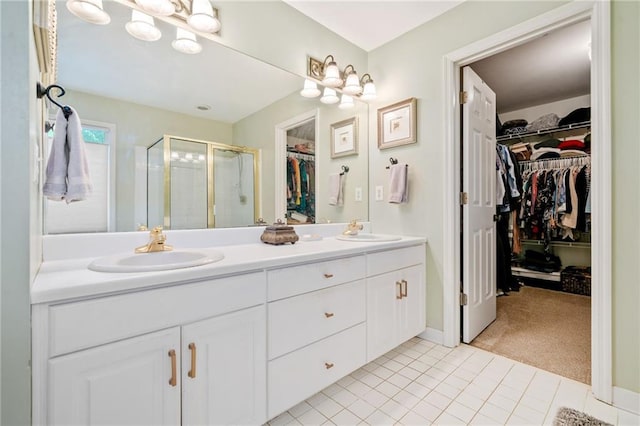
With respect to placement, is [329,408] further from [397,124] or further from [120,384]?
[397,124]

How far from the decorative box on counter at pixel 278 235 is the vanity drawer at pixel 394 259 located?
1.61 ft

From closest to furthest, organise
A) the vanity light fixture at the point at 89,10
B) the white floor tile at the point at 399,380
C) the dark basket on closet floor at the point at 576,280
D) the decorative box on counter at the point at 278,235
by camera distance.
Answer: the vanity light fixture at the point at 89,10 → the white floor tile at the point at 399,380 → the decorative box on counter at the point at 278,235 → the dark basket on closet floor at the point at 576,280

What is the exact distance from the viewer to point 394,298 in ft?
6.14

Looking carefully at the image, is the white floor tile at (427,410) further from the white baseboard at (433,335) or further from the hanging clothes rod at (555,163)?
the hanging clothes rod at (555,163)

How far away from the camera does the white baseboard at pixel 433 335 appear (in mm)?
2104

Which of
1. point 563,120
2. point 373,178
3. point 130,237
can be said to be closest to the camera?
point 130,237

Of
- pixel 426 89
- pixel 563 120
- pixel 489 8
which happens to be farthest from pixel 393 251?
pixel 563 120

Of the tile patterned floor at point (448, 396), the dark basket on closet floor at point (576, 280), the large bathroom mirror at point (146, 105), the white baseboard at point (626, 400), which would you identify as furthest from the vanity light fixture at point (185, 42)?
the dark basket on closet floor at point (576, 280)

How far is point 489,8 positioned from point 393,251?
1713mm

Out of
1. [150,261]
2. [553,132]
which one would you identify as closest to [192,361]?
[150,261]

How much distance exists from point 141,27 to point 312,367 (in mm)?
1862

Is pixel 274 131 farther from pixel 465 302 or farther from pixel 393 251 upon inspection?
pixel 465 302

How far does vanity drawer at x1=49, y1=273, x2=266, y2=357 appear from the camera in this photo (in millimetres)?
785

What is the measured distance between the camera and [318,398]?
1513 mm
